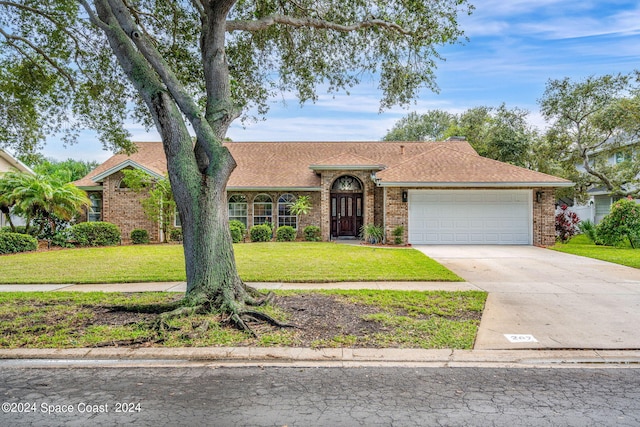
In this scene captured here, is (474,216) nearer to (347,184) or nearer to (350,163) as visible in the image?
(350,163)

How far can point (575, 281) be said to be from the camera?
930cm

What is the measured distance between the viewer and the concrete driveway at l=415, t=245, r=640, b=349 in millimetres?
5484

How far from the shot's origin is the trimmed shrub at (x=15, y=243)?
49.7 ft

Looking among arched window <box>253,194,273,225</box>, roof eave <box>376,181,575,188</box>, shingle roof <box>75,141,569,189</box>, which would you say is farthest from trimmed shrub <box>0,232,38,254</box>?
roof eave <box>376,181,575,188</box>

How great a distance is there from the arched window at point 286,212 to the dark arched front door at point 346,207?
1.98m

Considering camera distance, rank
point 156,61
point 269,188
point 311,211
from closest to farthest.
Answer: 1. point 156,61
2. point 269,188
3. point 311,211

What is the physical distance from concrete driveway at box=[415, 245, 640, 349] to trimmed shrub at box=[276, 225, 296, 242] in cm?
825

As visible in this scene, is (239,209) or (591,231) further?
(239,209)

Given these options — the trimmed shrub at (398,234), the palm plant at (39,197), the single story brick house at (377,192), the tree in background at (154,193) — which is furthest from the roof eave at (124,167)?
the trimmed shrub at (398,234)

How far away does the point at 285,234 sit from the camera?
19359mm

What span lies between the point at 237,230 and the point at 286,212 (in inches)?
108

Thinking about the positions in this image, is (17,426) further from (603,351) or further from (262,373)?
(603,351)

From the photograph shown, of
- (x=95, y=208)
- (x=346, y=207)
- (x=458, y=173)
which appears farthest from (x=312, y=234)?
(x=95, y=208)

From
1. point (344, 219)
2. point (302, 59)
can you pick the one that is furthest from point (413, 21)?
point (344, 219)
